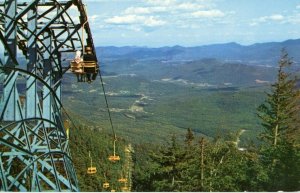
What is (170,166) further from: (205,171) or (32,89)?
(32,89)

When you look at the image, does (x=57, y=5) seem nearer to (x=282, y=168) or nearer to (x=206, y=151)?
(x=282, y=168)

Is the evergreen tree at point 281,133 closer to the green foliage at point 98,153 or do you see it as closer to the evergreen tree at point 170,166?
the evergreen tree at point 170,166

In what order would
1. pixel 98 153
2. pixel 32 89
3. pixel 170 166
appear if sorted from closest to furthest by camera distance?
pixel 32 89, pixel 170 166, pixel 98 153

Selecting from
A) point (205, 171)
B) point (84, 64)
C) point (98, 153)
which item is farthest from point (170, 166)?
point (98, 153)

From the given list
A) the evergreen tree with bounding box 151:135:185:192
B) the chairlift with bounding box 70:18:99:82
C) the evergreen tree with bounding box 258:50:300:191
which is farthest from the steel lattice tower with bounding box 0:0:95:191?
the evergreen tree with bounding box 151:135:185:192

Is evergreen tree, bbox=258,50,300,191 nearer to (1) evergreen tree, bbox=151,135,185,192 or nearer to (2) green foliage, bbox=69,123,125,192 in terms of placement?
(1) evergreen tree, bbox=151,135,185,192
